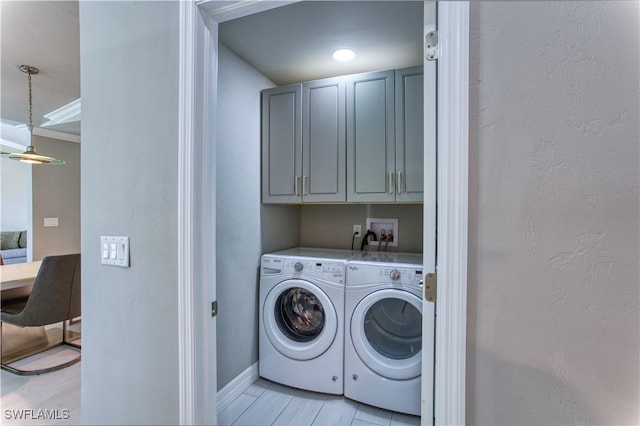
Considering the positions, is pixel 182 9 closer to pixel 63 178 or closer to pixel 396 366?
pixel 396 366

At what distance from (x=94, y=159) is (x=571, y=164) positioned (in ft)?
5.33

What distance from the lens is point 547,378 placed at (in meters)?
0.73

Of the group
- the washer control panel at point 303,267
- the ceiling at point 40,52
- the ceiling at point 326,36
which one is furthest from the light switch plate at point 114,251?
the ceiling at point 40,52

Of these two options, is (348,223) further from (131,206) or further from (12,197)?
(12,197)

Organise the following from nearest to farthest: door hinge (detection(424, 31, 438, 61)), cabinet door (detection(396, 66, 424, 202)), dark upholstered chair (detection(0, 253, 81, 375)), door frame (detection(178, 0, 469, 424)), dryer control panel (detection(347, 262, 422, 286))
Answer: door hinge (detection(424, 31, 438, 61)), door frame (detection(178, 0, 469, 424)), dryer control panel (detection(347, 262, 422, 286)), cabinet door (detection(396, 66, 424, 202)), dark upholstered chair (detection(0, 253, 81, 375))

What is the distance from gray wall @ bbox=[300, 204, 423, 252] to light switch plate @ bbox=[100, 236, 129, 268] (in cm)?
176

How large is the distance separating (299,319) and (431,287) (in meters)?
1.56

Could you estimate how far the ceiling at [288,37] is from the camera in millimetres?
1609

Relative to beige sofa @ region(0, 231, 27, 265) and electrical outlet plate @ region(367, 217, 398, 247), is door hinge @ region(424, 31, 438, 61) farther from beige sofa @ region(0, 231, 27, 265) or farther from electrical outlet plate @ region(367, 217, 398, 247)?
beige sofa @ region(0, 231, 27, 265)

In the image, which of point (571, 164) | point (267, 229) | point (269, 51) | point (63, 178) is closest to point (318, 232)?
point (267, 229)

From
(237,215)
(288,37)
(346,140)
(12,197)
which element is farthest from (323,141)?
(12,197)

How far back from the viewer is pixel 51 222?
14.4 ft

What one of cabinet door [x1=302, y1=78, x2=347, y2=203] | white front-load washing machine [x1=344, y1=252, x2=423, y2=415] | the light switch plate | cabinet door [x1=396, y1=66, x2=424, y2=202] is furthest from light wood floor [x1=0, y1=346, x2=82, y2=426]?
cabinet door [x1=396, y1=66, x2=424, y2=202]

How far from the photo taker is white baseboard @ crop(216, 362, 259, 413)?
72.9 inches
